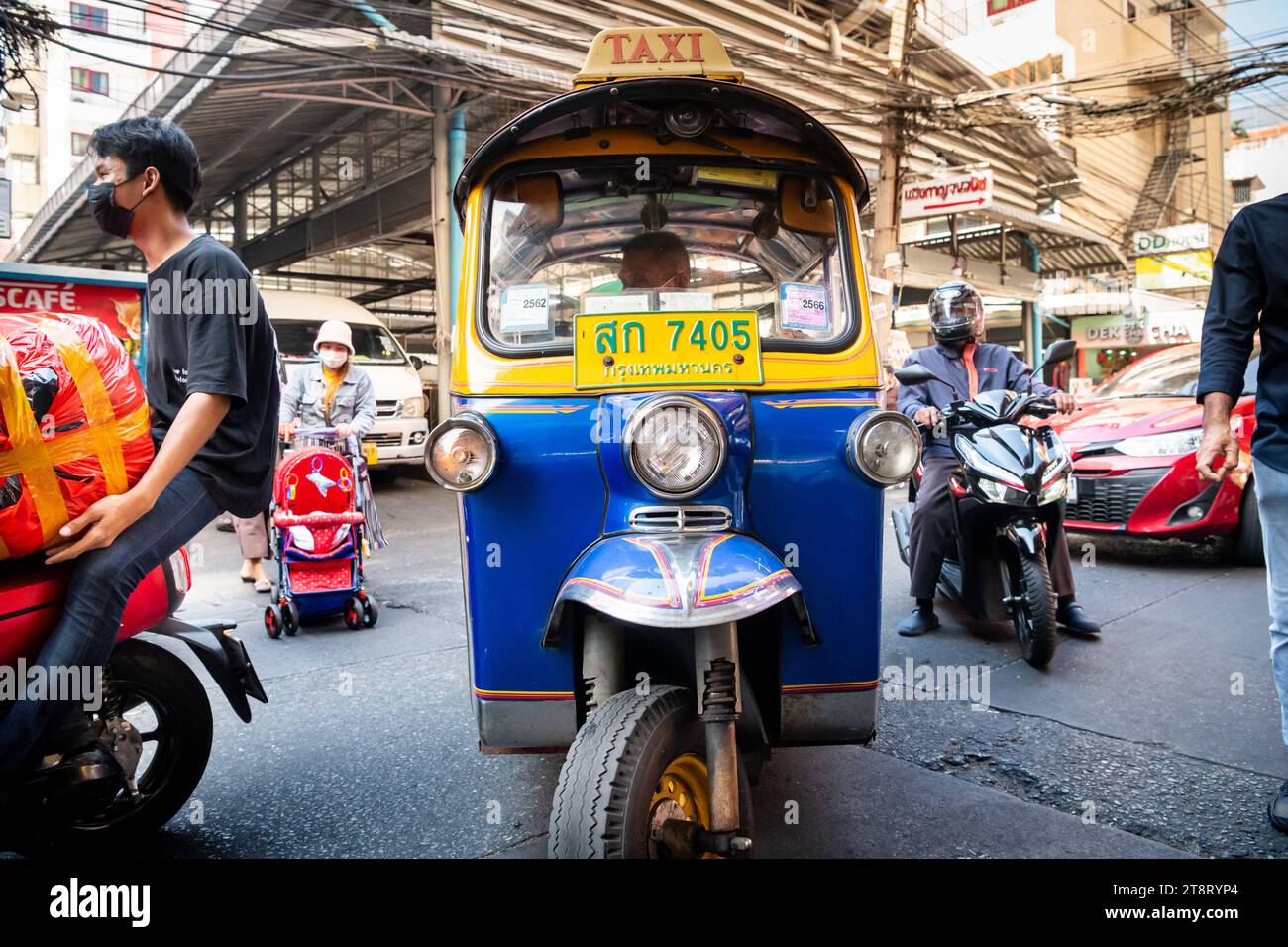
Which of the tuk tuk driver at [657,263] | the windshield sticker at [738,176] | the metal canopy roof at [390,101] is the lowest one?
the tuk tuk driver at [657,263]

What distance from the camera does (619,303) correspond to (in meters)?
2.62

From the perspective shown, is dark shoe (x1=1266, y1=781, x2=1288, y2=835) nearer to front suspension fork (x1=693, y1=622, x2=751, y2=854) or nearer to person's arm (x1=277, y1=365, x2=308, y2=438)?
front suspension fork (x1=693, y1=622, x2=751, y2=854)

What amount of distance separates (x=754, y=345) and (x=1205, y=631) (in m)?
3.63

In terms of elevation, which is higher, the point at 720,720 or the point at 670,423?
the point at 670,423

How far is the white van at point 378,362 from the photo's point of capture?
33.0ft

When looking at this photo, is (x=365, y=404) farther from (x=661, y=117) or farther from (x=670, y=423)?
(x=670, y=423)

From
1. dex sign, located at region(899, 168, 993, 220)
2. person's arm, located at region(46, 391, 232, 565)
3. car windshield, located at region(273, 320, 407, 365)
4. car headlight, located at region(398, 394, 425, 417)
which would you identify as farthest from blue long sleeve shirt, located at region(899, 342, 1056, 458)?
car windshield, located at region(273, 320, 407, 365)

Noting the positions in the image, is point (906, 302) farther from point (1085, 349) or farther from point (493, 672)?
point (493, 672)

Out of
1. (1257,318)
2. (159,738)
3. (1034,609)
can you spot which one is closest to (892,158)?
(1034,609)

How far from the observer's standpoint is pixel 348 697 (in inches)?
155

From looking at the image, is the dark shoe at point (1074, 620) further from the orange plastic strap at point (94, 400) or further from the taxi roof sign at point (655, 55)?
the orange plastic strap at point (94, 400)

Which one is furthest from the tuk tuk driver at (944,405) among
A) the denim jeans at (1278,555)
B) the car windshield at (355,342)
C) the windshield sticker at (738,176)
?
the car windshield at (355,342)

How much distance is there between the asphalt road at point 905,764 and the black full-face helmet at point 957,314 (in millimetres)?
1628

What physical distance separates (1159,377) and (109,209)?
769 centimetres
